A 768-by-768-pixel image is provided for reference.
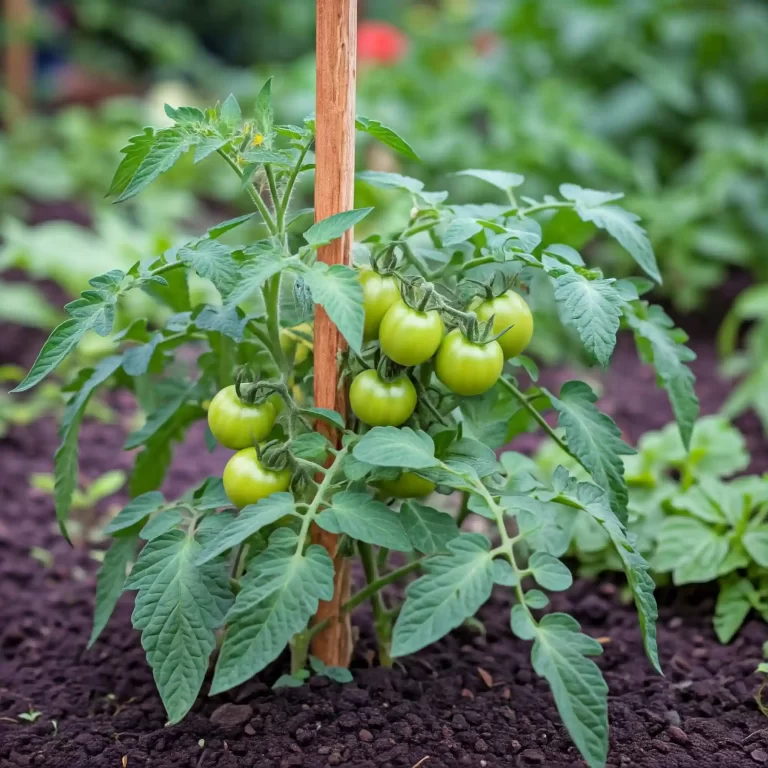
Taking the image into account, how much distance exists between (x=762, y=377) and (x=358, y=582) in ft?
4.65

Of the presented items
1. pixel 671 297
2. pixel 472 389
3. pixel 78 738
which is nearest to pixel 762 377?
pixel 671 297

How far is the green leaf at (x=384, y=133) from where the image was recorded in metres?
1.40

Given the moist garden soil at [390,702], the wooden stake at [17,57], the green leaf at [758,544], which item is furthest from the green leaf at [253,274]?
the wooden stake at [17,57]

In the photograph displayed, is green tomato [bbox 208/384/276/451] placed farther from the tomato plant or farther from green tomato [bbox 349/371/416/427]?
green tomato [bbox 349/371/416/427]

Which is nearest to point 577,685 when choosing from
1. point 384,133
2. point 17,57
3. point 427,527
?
point 427,527

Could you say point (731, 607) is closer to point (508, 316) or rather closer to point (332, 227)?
point (508, 316)

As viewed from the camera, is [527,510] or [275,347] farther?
[275,347]

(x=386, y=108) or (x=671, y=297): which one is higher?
(x=386, y=108)

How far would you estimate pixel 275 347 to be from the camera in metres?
1.49

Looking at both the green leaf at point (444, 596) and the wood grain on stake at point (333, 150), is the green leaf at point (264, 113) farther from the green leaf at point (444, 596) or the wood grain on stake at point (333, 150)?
the green leaf at point (444, 596)

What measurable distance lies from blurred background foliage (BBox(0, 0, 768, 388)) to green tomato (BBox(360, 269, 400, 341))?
1391mm

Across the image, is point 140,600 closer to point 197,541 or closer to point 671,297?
point 197,541

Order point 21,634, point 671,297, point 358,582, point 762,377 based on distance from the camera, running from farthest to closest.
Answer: point 671,297, point 762,377, point 358,582, point 21,634

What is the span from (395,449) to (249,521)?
0.73 feet
